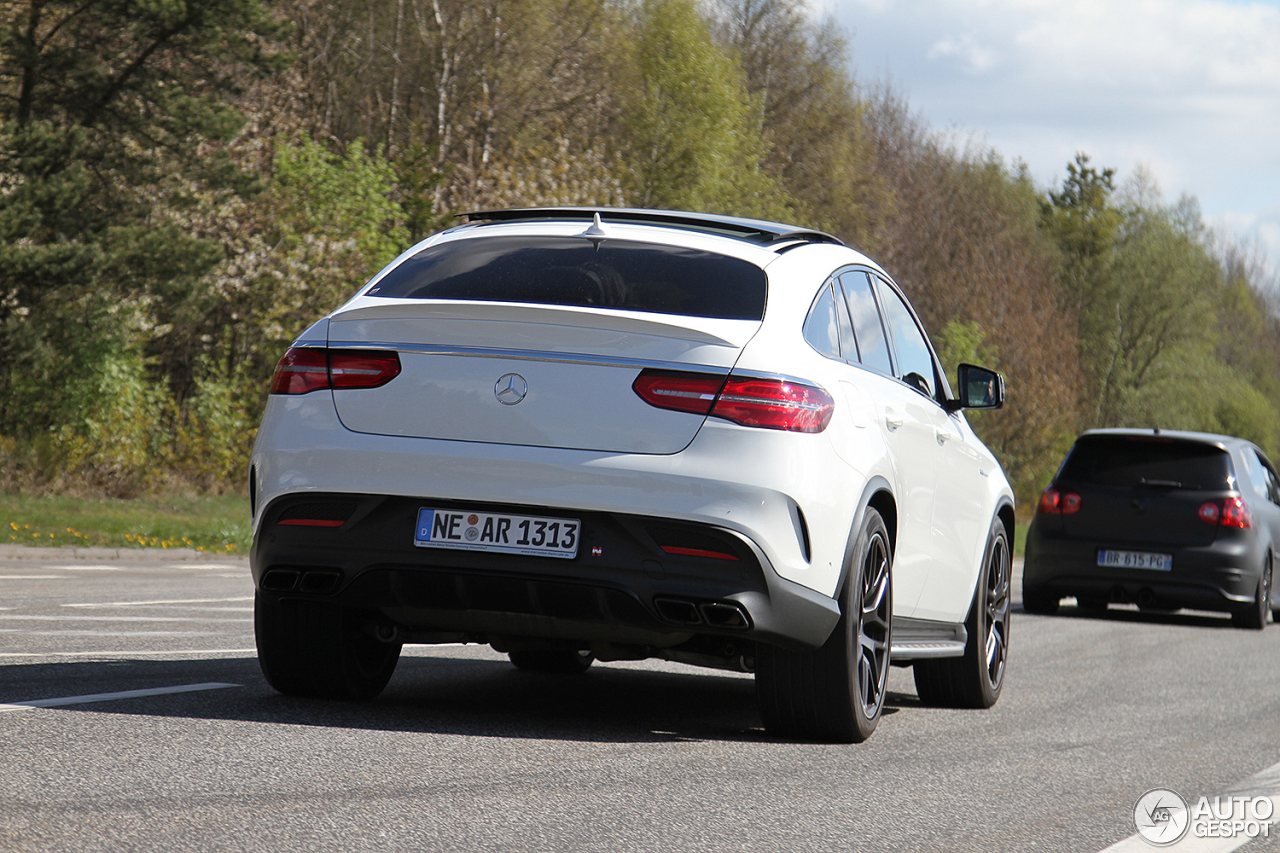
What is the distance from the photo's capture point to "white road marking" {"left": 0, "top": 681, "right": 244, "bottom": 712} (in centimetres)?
552

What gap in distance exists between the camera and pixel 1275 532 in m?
15.6

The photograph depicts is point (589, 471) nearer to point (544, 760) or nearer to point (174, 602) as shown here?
point (544, 760)

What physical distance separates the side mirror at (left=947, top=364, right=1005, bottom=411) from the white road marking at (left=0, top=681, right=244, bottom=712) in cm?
377

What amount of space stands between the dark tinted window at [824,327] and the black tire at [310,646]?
1.98 metres

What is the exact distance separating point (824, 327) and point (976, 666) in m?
2.41

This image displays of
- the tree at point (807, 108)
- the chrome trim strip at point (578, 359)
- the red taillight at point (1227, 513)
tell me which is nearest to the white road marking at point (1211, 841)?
the chrome trim strip at point (578, 359)

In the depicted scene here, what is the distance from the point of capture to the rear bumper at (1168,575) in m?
14.8

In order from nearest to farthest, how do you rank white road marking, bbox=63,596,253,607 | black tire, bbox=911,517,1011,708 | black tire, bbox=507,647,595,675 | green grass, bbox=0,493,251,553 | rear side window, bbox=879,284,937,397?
rear side window, bbox=879,284,937,397 → black tire, bbox=911,517,1011,708 → black tire, bbox=507,647,595,675 → white road marking, bbox=63,596,253,607 → green grass, bbox=0,493,251,553

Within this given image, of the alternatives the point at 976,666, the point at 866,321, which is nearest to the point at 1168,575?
the point at 976,666

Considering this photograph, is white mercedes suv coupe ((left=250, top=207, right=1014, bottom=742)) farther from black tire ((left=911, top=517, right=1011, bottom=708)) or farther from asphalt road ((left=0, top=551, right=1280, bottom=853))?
black tire ((left=911, top=517, right=1011, bottom=708))

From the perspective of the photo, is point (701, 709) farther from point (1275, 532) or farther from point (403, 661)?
point (1275, 532)

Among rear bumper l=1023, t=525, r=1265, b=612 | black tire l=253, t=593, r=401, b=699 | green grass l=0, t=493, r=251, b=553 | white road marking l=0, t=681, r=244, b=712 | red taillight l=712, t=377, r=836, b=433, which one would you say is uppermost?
red taillight l=712, t=377, r=836, b=433

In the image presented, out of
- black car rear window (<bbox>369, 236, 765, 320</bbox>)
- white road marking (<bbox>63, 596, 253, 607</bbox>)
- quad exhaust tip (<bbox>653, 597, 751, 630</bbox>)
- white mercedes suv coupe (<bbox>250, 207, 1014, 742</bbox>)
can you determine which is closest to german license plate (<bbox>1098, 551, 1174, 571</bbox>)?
white road marking (<bbox>63, 596, 253, 607</bbox>)

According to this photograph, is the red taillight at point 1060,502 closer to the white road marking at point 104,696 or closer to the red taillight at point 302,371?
the white road marking at point 104,696
